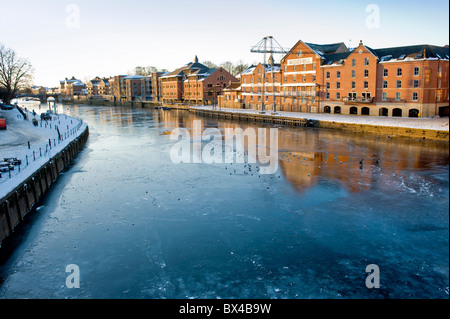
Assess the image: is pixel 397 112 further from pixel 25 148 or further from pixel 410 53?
pixel 25 148

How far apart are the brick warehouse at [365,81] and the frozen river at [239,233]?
2479 cm

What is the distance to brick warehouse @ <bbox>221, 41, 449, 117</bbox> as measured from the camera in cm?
4897

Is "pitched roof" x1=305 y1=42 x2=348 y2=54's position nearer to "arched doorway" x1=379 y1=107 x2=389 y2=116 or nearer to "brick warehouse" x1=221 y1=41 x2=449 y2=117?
"brick warehouse" x1=221 y1=41 x2=449 y2=117

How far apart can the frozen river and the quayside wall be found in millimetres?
555

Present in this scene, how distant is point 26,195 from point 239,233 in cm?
1250

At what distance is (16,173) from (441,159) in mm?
31791

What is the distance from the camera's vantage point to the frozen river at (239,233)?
12.4 m

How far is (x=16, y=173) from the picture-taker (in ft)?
70.3

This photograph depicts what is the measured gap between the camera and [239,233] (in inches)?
642

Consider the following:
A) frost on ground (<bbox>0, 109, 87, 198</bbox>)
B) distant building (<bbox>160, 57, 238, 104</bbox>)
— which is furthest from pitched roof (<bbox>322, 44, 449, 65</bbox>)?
distant building (<bbox>160, 57, 238, 104</bbox>)

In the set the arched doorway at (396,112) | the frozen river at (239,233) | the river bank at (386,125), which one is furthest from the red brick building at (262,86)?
the frozen river at (239,233)

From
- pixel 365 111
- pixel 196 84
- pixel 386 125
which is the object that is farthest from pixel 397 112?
pixel 196 84

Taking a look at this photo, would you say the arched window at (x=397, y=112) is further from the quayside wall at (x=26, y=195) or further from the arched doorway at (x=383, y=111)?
the quayside wall at (x=26, y=195)
